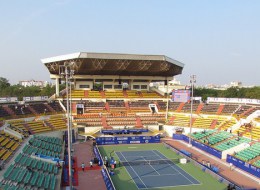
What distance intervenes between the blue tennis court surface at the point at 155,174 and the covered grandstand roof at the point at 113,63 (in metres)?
24.2

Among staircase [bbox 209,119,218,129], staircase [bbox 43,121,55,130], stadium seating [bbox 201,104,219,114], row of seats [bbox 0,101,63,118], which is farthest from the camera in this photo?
stadium seating [bbox 201,104,219,114]

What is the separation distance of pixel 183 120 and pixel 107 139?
18.0 meters

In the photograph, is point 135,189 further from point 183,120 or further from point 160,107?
point 160,107

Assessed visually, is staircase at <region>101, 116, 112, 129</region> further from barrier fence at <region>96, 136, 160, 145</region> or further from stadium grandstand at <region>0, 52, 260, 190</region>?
barrier fence at <region>96, 136, 160, 145</region>

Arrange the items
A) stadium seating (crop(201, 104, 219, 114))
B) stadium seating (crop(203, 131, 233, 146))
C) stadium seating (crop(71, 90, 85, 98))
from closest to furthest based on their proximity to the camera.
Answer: stadium seating (crop(203, 131, 233, 146)) → stadium seating (crop(201, 104, 219, 114)) → stadium seating (crop(71, 90, 85, 98))

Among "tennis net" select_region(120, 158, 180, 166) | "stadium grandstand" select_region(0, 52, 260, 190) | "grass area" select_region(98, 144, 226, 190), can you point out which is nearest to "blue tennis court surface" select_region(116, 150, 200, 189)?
"stadium grandstand" select_region(0, 52, 260, 190)

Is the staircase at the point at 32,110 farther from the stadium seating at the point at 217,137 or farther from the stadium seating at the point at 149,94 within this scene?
the stadium seating at the point at 217,137

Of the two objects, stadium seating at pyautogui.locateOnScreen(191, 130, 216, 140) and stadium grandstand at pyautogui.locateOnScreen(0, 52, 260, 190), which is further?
stadium seating at pyautogui.locateOnScreen(191, 130, 216, 140)

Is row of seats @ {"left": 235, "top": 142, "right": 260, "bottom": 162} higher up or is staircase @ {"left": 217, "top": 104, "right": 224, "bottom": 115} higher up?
staircase @ {"left": 217, "top": 104, "right": 224, "bottom": 115}

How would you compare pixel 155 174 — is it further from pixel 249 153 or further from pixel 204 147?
pixel 249 153

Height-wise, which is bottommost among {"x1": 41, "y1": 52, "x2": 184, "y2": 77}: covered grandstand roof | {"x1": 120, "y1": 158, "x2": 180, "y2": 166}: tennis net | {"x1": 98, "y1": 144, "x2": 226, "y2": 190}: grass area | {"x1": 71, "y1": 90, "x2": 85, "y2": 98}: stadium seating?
{"x1": 98, "y1": 144, "x2": 226, "y2": 190}: grass area

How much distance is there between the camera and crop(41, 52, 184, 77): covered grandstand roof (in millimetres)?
52125

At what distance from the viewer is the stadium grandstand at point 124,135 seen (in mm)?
25125

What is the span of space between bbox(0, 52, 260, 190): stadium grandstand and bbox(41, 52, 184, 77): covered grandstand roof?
0.72ft
